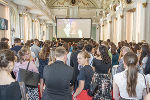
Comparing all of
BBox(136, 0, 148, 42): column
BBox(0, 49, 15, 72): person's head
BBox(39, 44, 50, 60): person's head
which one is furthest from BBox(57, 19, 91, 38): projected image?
BBox(0, 49, 15, 72): person's head

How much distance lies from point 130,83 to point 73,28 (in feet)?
92.3

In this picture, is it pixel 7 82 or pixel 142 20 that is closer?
pixel 7 82

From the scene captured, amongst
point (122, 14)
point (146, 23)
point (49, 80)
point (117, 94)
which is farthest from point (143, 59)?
point (122, 14)

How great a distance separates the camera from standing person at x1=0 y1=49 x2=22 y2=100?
250 cm

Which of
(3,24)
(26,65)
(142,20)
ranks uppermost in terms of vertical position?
(142,20)

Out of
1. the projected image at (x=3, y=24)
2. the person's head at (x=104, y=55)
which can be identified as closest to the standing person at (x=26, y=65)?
the person's head at (x=104, y=55)

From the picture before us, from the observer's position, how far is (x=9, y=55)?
8.86 feet

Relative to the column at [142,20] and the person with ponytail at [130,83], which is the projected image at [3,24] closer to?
the column at [142,20]

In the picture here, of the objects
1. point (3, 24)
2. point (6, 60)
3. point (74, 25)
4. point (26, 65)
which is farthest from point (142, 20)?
point (74, 25)

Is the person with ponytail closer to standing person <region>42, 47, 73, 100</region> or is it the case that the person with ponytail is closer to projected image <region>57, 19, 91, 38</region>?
standing person <region>42, 47, 73, 100</region>

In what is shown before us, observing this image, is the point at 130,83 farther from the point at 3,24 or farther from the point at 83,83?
the point at 3,24

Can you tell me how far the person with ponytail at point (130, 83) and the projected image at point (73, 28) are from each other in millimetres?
27624

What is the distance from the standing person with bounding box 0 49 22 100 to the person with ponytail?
138 cm

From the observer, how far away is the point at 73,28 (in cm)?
3078
